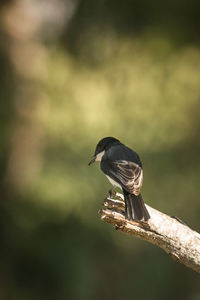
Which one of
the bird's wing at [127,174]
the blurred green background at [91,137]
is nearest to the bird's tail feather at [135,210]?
the bird's wing at [127,174]

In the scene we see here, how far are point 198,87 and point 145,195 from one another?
2170mm

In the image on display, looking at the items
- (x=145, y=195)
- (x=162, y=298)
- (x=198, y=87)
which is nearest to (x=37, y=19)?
Answer: (x=198, y=87)

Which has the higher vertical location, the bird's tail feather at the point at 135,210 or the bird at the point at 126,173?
the bird at the point at 126,173

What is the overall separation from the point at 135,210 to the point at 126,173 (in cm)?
83

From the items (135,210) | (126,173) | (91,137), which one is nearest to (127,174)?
(126,173)

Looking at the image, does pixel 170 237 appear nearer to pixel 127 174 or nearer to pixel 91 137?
pixel 127 174

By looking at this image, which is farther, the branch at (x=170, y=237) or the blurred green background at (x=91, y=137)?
the blurred green background at (x=91, y=137)

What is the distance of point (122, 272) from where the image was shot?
29.9ft

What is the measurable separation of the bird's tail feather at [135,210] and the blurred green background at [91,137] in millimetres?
4294

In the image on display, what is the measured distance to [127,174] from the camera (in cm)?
446

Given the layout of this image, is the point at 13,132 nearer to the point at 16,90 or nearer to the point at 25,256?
the point at 16,90

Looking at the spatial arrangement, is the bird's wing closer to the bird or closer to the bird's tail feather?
the bird

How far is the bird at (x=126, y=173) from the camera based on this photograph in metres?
3.79

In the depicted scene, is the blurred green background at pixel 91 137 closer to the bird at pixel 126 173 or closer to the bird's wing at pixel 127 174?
the bird at pixel 126 173
